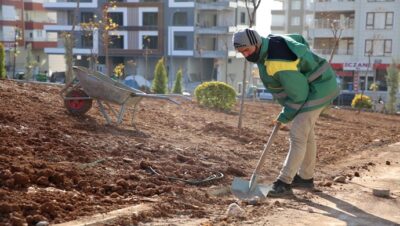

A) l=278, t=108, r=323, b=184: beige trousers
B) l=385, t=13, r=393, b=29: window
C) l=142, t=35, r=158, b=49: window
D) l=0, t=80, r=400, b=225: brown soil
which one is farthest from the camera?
l=142, t=35, r=158, b=49: window

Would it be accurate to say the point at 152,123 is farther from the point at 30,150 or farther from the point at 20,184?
the point at 20,184

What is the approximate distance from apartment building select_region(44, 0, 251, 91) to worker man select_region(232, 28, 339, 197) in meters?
46.9

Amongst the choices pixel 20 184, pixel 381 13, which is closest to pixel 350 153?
pixel 20 184

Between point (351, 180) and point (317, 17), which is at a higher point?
point (317, 17)

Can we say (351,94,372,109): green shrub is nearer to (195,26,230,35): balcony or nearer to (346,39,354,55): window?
(346,39,354,55): window

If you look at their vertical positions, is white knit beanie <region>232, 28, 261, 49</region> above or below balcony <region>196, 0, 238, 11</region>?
below

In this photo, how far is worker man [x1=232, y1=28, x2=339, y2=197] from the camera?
18.8ft

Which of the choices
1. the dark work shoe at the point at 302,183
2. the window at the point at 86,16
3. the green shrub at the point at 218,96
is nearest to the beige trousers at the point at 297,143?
the dark work shoe at the point at 302,183

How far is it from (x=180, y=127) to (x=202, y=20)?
153 feet

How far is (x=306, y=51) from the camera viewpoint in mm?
5867

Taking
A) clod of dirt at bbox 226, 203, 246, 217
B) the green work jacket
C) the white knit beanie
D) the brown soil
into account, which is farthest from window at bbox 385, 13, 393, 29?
clod of dirt at bbox 226, 203, 246, 217

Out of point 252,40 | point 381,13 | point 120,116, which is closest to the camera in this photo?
point 252,40

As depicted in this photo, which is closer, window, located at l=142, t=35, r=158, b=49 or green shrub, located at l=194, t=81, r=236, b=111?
green shrub, located at l=194, t=81, r=236, b=111

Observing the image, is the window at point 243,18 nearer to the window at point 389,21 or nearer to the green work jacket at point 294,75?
the window at point 389,21
